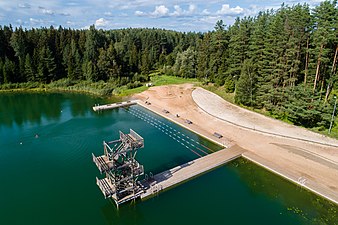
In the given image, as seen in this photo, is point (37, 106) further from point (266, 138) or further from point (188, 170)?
point (266, 138)

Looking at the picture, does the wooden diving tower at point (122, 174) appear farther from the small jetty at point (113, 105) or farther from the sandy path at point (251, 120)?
the small jetty at point (113, 105)

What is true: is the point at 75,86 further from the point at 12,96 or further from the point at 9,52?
the point at 9,52

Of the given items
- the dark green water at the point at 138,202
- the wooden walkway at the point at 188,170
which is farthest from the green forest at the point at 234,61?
the dark green water at the point at 138,202

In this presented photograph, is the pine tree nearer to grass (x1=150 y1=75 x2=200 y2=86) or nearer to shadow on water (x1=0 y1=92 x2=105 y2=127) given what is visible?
grass (x1=150 y1=75 x2=200 y2=86)

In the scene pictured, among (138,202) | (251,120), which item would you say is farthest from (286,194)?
(251,120)

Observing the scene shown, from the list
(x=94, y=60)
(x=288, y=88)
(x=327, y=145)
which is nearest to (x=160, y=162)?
(x=327, y=145)
